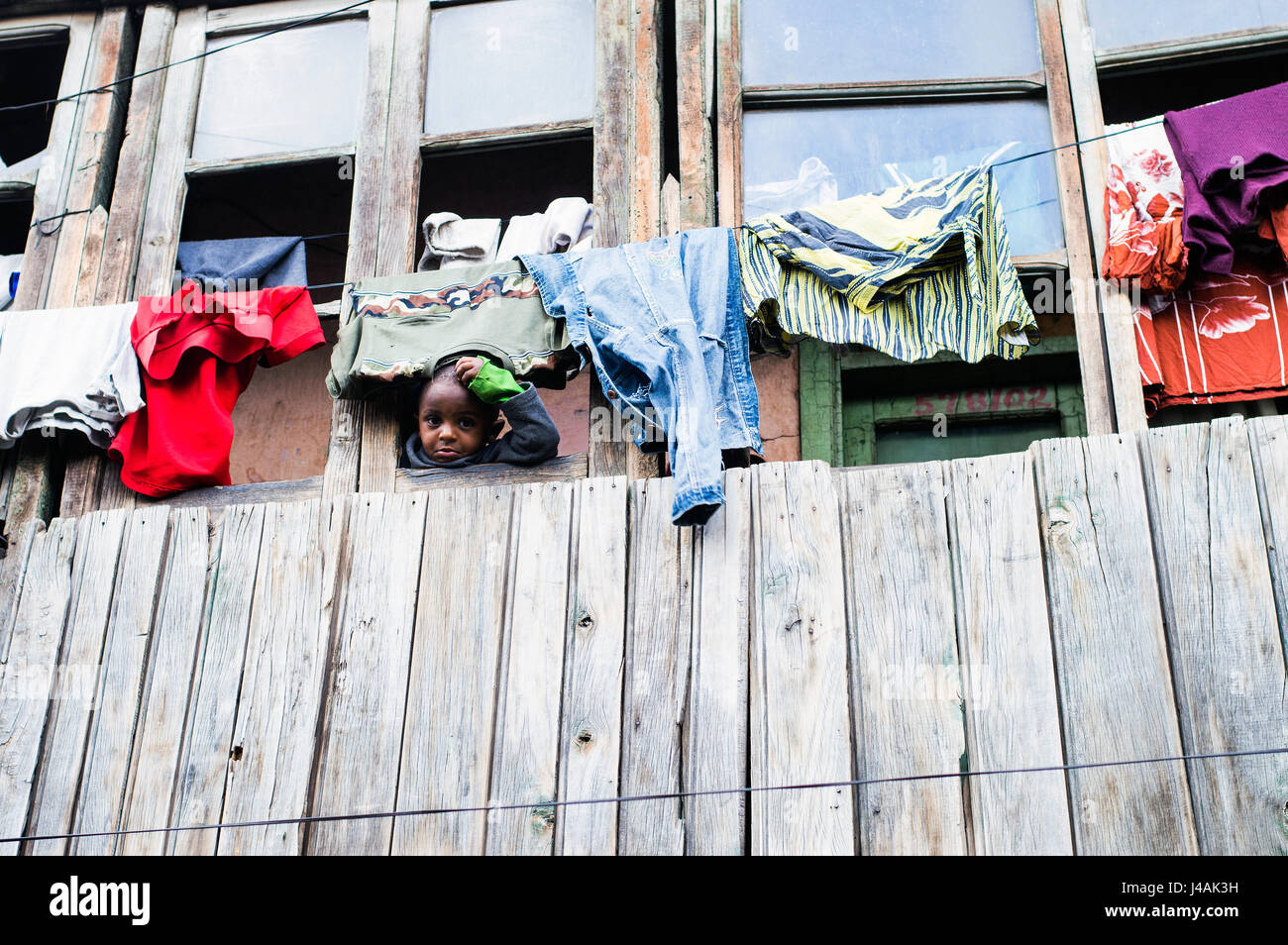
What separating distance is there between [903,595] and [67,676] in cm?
241

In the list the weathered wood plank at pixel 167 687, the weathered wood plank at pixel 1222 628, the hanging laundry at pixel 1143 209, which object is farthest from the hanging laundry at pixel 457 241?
the weathered wood plank at pixel 1222 628

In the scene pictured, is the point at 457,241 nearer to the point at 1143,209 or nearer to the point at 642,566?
the point at 642,566

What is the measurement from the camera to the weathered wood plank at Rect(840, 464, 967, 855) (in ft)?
10.3

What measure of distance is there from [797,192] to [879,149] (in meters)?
0.35

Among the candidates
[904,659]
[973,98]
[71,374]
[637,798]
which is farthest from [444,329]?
[973,98]

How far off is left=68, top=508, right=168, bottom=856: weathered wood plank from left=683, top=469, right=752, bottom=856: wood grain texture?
1.59 m

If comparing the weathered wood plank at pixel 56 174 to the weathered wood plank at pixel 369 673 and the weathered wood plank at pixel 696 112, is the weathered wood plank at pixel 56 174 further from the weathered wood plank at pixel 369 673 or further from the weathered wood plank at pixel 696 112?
the weathered wood plank at pixel 696 112

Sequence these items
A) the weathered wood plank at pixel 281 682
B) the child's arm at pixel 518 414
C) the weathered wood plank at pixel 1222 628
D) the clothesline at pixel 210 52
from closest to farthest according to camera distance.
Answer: the weathered wood plank at pixel 1222 628
the weathered wood plank at pixel 281 682
the child's arm at pixel 518 414
the clothesline at pixel 210 52

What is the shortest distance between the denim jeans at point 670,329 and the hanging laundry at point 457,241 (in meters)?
0.45

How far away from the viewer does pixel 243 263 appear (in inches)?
197

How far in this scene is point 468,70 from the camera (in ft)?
16.3

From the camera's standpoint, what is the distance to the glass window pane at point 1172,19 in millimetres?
4570

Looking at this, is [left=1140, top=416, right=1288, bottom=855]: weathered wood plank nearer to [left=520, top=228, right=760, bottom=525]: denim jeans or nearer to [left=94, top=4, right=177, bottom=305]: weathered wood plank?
[left=520, top=228, right=760, bottom=525]: denim jeans
